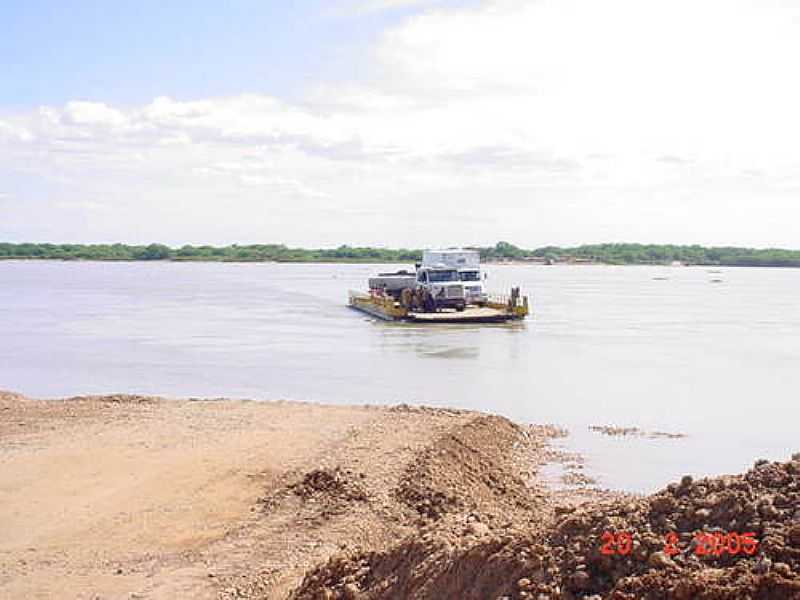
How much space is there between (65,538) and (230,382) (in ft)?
47.8

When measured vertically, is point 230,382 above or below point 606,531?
below

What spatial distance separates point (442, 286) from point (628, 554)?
3709 centimetres

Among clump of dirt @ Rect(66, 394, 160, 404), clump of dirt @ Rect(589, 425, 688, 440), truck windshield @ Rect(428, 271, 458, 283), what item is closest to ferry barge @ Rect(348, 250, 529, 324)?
truck windshield @ Rect(428, 271, 458, 283)

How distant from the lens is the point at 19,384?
76.6ft

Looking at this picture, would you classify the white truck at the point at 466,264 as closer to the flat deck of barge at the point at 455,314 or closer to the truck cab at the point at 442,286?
the flat deck of barge at the point at 455,314

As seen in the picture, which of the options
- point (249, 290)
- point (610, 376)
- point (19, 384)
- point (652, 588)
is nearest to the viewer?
point (652, 588)

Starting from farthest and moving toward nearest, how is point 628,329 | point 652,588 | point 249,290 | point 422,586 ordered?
1. point 249,290
2. point 628,329
3. point 422,586
4. point 652,588

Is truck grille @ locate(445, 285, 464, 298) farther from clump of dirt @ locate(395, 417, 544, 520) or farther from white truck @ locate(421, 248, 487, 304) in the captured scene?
clump of dirt @ locate(395, 417, 544, 520)

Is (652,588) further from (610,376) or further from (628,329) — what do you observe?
(628,329)

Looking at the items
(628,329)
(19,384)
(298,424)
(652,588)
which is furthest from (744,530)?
(628,329)

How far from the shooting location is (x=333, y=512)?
9.65 meters

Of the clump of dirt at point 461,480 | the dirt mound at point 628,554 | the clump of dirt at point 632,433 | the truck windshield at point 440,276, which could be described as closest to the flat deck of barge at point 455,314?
the truck windshield at point 440,276

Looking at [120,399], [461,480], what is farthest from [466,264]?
[461,480]

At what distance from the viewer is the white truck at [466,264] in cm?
4497
